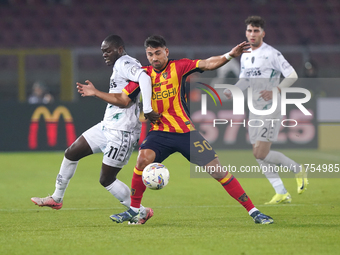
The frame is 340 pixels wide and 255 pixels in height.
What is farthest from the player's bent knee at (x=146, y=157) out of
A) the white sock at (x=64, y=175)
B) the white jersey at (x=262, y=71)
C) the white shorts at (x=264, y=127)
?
the white jersey at (x=262, y=71)

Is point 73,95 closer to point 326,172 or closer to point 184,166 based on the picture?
point 184,166

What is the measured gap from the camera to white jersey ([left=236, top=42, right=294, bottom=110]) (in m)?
7.60

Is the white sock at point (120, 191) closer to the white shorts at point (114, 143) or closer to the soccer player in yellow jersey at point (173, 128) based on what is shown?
the white shorts at point (114, 143)

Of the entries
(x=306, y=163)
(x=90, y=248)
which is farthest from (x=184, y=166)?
(x=90, y=248)

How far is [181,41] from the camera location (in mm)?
20625

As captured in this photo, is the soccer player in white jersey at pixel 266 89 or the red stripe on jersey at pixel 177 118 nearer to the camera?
the red stripe on jersey at pixel 177 118

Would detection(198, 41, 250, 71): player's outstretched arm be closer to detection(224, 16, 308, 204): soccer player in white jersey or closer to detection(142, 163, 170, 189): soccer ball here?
detection(142, 163, 170, 189): soccer ball

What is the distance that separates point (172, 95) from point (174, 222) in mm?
1405

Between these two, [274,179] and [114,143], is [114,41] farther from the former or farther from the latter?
[274,179]

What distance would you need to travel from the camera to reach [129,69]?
5.79m

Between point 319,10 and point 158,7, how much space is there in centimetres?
663

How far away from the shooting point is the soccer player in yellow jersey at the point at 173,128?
18.5 feet

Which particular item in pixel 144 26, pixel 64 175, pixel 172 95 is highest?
pixel 144 26

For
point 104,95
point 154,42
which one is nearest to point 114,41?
point 154,42
